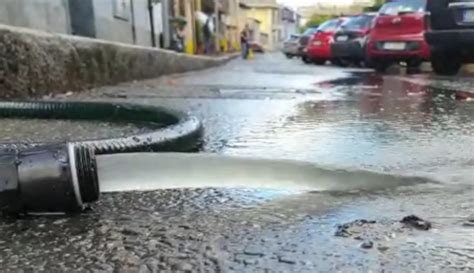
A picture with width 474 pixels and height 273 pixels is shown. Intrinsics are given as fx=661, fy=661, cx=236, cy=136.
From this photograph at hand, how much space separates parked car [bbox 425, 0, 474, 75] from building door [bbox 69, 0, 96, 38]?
16.5ft

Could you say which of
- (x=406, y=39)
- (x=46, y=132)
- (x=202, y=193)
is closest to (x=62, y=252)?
(x=202, y=193)

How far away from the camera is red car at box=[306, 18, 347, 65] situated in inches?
792

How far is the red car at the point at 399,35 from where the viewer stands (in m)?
11.6

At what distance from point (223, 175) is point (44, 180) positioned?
745 millimetres

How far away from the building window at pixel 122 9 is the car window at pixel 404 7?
4918 mm

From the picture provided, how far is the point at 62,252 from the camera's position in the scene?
1.57 metres

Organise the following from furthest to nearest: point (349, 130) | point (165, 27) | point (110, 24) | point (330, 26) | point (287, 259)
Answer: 1. point (330, 26)
2. point (165, 27)
3. point (110, 24)
4. point (349, 130)
5. point (287, 259)

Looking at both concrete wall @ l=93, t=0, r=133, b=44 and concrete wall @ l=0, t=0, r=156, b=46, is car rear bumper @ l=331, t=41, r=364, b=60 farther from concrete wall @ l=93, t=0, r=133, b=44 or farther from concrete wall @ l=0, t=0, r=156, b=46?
concrete wall @ l=93, t=0, r=133, b=44

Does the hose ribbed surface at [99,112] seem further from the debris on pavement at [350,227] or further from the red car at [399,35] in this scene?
the red car at [399,35]

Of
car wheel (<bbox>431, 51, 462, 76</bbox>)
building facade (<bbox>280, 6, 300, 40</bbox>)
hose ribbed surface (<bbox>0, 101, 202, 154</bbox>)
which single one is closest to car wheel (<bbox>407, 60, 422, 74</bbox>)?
car wheel (<bbox>431, 51, 462, 76</bbox>)

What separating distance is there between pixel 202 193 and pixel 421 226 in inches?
28.1

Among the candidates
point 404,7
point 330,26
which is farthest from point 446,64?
point 330,26

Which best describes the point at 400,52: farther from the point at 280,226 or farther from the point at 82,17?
the point at 280,226

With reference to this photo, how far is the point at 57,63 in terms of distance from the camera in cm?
568
